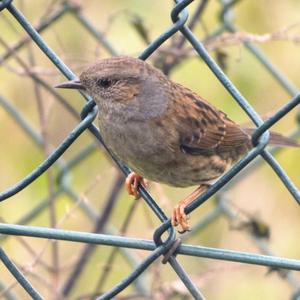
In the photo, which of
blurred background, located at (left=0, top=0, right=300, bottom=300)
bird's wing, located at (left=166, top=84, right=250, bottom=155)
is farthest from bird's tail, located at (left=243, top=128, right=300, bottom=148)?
blurred background, located at (left=0, top=0, right=300, bottom=300)

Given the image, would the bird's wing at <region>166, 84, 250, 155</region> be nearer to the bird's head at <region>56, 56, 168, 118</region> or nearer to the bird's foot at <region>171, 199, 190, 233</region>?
the bird's head at <region>56, 56, 168, 118</region>

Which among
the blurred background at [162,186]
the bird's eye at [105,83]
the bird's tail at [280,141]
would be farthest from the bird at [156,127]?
the blurred background at [162,186]

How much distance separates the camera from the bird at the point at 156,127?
117 inches

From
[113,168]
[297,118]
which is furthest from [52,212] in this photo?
[297,118]

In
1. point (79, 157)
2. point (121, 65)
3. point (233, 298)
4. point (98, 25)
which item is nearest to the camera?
point (121, 65)

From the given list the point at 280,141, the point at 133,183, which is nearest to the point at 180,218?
the point at 133,183

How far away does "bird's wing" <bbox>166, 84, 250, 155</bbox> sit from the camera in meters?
3.11

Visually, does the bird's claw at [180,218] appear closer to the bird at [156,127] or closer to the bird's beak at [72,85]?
the bird at [156,127]

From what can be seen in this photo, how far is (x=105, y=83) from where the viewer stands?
9.85 feet

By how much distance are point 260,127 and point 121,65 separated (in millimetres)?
801

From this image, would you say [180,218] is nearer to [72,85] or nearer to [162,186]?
[72,85]

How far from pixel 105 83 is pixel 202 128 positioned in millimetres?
314

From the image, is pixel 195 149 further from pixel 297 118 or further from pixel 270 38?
pixel 297 118

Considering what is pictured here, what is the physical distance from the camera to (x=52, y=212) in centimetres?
358
